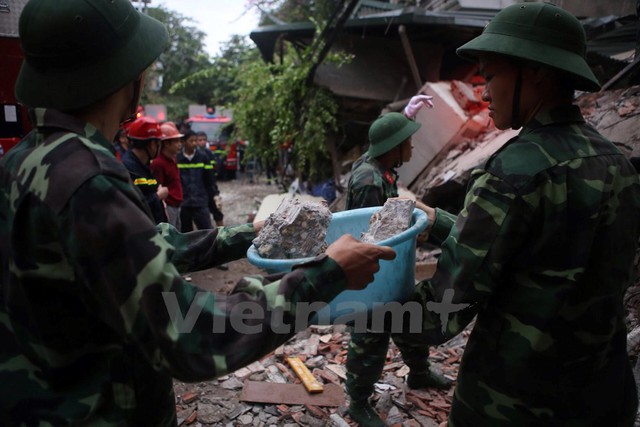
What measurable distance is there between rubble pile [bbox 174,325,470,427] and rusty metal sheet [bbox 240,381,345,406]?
0.07 feet

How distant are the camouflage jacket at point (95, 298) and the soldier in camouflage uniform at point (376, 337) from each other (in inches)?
72.2

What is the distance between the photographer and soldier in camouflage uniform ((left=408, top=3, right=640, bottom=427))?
1514 mm

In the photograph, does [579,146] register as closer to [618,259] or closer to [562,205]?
[562,205]

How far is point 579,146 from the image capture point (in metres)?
1.58

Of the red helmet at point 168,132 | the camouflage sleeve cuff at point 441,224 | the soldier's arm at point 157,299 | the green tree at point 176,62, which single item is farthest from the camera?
the green tree at point 176,62

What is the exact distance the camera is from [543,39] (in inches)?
63.1

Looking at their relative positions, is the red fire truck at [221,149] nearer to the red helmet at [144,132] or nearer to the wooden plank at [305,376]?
the red helmet at [144,132]

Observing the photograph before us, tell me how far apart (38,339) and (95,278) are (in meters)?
0.28

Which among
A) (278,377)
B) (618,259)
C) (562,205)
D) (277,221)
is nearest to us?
(562,205)

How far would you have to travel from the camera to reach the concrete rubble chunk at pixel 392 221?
5.84ft

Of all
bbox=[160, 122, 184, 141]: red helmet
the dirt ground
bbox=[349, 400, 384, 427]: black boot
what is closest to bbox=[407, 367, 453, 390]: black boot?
bbox=[349, 400, 384, 427]: black boot

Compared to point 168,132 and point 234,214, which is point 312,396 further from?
point 234,214

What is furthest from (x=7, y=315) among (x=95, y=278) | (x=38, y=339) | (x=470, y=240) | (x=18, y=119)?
(x=18, y=119)

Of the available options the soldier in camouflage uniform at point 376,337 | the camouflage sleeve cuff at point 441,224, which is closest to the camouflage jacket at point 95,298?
the camouflage sleeve cuff at point 441,224
